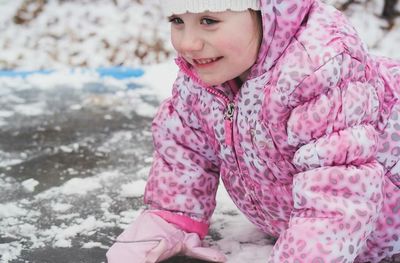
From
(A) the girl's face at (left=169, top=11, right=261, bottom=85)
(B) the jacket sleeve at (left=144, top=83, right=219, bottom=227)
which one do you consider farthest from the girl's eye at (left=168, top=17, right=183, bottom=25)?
(B) the jacket sleeve at (left=144, top=83, right=219, bottom=227)

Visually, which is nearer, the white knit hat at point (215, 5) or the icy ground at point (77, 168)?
the white knit hat at point (215, 5)

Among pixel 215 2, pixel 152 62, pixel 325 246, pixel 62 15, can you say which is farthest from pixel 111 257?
pixel 62 15

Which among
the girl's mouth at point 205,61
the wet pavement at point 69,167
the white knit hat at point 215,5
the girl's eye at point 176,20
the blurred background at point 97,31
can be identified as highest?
the white knit hat at point 215,5

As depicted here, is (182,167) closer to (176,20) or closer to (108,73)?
(176,20)

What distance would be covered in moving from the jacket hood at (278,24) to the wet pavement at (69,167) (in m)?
0.57

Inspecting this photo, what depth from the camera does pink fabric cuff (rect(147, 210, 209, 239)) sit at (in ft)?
5.51

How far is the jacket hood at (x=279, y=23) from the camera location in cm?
133

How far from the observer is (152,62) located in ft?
14.9

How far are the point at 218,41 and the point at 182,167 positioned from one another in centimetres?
44

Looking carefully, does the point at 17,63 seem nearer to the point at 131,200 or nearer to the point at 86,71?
the point at 86,71

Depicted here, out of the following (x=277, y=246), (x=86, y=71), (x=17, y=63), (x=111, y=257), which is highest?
(x=277, y=246)

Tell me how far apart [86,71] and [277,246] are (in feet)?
7.59

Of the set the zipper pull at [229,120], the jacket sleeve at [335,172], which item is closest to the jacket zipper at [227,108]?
the zipper pull at [229,120]

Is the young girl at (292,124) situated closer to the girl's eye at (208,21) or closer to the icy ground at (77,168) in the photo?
the girl's eye at (208,21)
